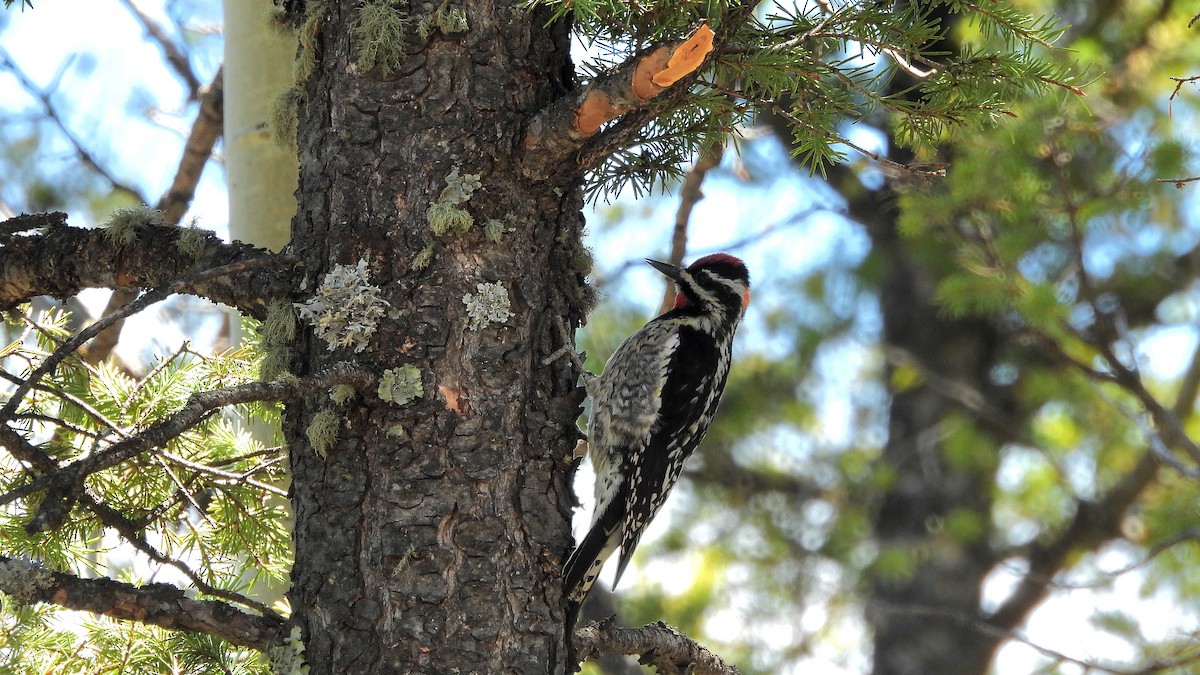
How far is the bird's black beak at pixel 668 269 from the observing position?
390cm

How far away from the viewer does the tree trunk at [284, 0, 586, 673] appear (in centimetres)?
222

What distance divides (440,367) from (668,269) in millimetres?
1741

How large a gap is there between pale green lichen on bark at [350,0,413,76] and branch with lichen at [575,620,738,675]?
1263mm

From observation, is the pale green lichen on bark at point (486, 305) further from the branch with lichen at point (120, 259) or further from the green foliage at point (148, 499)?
the green foliage at point (148, 499)

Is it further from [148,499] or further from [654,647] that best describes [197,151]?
[654,647]

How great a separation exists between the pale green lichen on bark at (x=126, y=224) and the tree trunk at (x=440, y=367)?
1.13ft

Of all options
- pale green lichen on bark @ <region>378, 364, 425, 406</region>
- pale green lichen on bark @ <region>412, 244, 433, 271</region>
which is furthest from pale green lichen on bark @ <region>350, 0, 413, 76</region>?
pale green lichen on bark @ <region>378, 364, 425, 406</region>

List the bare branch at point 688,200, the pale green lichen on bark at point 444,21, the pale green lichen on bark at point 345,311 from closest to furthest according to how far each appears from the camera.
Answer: the pale green lichen on bark at point 345,311 < the pale green lichen on bark at point 444,21 < the bare branch at point 688,200

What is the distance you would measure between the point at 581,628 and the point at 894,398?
23.9 ft

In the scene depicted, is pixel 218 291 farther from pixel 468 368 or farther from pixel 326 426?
pixel 468 368

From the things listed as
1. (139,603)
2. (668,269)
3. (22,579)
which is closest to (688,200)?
(668,269)

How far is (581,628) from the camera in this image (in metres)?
2.47

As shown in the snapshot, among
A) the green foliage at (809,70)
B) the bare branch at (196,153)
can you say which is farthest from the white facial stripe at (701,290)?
the bare branch at (196,153)

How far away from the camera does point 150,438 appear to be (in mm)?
1867
